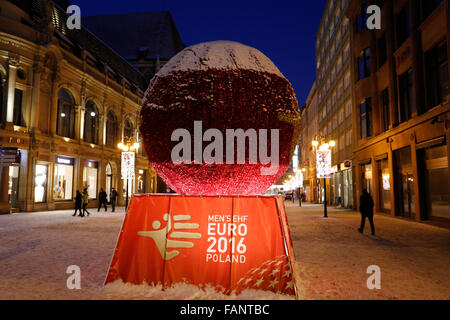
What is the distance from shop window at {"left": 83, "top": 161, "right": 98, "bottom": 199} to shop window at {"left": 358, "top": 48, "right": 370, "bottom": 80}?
24.0m

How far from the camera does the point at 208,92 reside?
4023 millimetres

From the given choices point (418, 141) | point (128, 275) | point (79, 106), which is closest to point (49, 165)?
point (79, 106)

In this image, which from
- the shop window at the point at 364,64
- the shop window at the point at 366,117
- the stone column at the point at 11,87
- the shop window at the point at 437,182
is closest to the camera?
the shop window at the point at 437,182

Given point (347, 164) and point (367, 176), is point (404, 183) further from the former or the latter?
point (347, 164)

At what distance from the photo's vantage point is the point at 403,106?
16406mm

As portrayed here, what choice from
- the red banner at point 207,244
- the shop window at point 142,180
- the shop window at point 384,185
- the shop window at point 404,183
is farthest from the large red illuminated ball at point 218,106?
the shop window at point 142,180

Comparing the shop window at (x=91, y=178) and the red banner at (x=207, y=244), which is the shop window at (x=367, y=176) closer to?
the red banner at (x=207, y=244)

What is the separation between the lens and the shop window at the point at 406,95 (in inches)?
613

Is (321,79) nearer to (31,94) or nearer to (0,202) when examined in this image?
(31,94)

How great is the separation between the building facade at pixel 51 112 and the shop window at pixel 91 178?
0.09 meters

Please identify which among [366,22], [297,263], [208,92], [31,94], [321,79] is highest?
[321,79]

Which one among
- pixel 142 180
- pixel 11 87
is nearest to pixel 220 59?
pixel 11 87

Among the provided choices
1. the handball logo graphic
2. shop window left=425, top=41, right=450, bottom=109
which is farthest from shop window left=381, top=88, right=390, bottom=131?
the handball logo graphic
